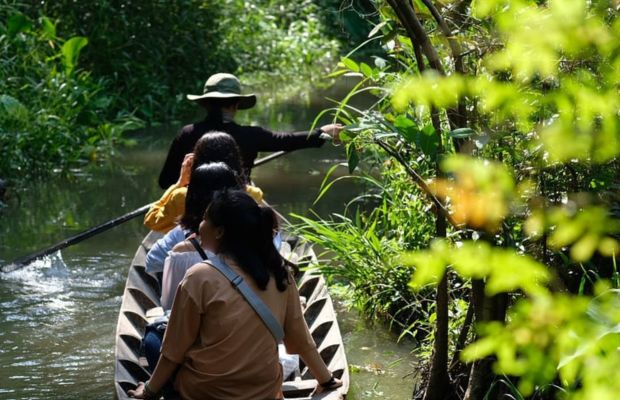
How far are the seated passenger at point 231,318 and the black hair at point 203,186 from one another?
0.92 m

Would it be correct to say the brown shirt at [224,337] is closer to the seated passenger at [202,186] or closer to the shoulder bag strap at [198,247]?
the shoulder bag strap at [198,247]

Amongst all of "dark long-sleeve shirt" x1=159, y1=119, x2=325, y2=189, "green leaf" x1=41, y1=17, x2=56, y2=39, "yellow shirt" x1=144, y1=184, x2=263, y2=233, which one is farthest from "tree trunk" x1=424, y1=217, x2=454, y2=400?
"green leaf" x1=41, y1=17, x2=56, y2=39

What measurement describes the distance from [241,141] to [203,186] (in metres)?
1.80

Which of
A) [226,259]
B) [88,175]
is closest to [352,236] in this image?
[226,259]

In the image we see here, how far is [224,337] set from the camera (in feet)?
13.2

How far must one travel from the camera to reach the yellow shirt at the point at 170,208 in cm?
574

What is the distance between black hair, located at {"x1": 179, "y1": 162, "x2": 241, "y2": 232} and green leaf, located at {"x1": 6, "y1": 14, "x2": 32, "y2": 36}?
25.5 ft

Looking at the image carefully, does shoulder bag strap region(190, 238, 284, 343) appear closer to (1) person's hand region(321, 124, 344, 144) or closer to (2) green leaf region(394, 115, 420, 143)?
(2) green leaf region(394, 115, 420, 143)

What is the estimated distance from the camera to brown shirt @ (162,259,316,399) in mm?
3930

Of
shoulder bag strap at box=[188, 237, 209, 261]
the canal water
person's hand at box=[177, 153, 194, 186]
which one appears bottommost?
the canal water

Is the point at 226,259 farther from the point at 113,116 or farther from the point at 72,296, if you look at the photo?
the point at 113,116

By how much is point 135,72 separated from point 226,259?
37.5 ft

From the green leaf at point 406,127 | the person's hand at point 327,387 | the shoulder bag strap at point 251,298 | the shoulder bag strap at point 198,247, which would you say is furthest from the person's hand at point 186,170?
the green leaf at point 406,127

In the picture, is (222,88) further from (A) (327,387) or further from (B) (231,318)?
(B) (231,318)
